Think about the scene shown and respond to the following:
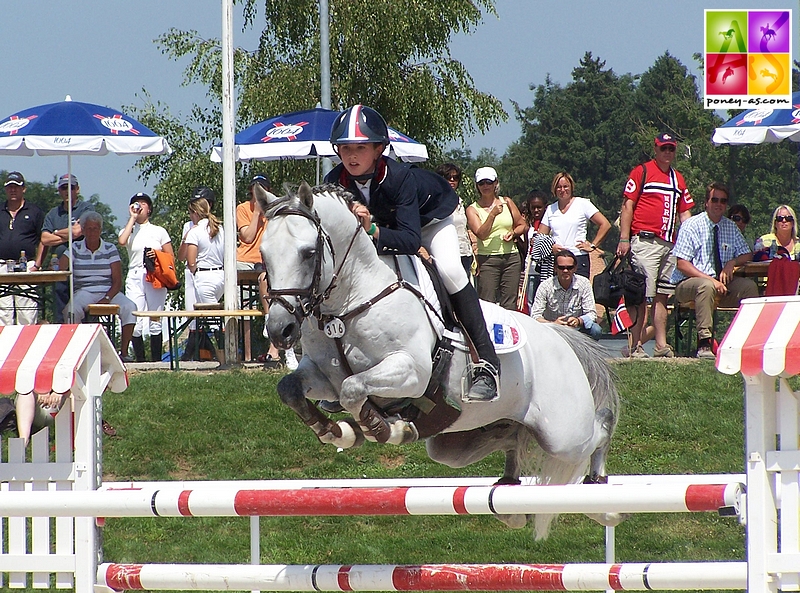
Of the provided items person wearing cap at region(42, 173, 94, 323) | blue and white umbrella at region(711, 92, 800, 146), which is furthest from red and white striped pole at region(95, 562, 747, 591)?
blue and white umbrella at region(711, 92, 800, 146)

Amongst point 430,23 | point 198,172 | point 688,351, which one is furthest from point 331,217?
point 198,172

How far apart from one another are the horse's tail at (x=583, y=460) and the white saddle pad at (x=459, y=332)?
1.92ft

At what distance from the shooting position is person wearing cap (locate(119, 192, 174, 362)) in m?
10.8

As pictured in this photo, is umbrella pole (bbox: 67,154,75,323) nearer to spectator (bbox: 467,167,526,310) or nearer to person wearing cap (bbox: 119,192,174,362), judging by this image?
person wearing cap (bbox: 119,192,174,362)

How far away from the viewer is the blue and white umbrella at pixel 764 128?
10617 mm

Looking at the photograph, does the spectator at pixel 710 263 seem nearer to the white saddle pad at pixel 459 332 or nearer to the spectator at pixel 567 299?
the spectator at pixel 567 299

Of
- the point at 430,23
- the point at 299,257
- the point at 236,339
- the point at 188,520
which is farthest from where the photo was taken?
the point at 430,23

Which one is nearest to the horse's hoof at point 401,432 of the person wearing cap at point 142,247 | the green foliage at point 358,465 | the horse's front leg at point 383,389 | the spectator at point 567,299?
the horse's front leg at point 383,389

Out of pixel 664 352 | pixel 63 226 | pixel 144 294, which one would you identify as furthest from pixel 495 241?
pixel 63 226

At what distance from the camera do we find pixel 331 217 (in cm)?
453

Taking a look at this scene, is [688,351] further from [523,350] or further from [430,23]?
[430,23]

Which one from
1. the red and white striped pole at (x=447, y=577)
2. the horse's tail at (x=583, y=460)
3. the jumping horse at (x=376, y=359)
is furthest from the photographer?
the horse's tail at (x=583, y=460)

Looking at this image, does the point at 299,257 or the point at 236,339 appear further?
the point at 236,339

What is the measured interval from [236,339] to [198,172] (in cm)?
1194
